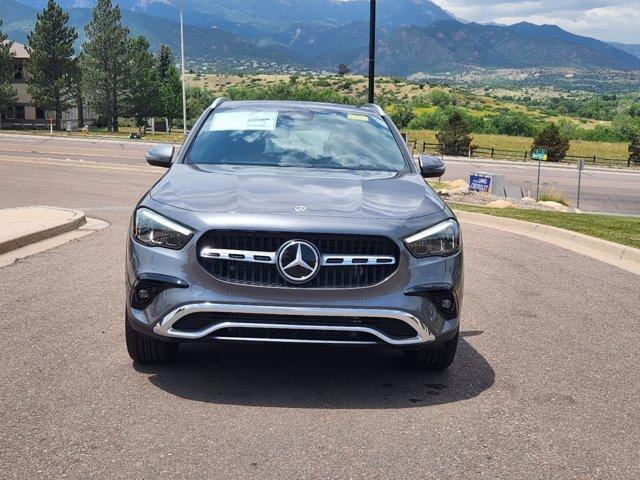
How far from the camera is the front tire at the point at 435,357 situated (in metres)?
5.06

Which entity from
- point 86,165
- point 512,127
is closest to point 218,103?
point 86,165

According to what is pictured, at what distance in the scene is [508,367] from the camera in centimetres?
552

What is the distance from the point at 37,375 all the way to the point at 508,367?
3114mm

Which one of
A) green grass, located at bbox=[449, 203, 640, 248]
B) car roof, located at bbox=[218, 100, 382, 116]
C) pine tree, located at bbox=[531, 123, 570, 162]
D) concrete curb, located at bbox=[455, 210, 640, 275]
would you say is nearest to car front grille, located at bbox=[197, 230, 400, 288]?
car roof, located at bbox=[218, 100, 382, 116]

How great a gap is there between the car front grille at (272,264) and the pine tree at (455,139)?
53.9m

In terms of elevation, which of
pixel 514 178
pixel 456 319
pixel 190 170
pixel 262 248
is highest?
pixel 190 170

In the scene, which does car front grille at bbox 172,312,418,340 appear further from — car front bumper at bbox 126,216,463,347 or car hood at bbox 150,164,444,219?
car hood at bbox 150,164,444,219

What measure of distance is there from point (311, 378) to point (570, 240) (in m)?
8.60

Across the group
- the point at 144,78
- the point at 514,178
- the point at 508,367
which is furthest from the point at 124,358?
the point at 144,78

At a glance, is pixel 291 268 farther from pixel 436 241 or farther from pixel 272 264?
pixel 436 241

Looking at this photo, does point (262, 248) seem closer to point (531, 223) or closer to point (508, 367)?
point (508, 367)

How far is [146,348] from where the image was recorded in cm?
502

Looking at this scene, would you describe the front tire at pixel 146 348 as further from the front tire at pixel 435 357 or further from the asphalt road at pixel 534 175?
the asphalt road at pixel 534 175

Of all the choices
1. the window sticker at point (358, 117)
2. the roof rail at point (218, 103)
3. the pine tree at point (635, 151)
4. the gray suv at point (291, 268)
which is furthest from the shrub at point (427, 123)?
the gray suv at point (291, 268)
